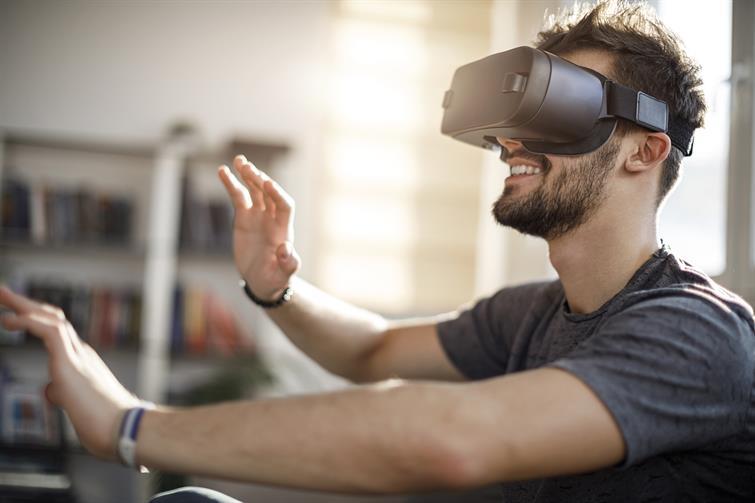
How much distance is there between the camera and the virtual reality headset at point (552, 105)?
4.16ft

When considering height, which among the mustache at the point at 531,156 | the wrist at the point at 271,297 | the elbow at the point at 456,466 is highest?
the mustache at the point at 531,156

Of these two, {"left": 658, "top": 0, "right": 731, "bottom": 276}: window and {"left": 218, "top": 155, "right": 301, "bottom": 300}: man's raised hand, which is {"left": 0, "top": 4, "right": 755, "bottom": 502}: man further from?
{"left": 658, "top": 0, "right": 731, "bottom": 276}: window

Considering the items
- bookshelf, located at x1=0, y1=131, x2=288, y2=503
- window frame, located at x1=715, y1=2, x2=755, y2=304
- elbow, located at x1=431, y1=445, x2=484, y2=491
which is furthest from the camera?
bookshelf, located at x1=0, y1=131, x2=288, y2=503

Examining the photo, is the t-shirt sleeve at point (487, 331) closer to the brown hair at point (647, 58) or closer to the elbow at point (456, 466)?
the brown hair at point (647, 58)

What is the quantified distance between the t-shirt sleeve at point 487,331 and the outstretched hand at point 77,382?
0.84m

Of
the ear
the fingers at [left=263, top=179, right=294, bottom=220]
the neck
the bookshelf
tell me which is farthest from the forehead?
the bookshelf

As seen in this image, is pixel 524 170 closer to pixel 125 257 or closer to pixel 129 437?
pixel 129 437

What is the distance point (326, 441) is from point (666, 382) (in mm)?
418

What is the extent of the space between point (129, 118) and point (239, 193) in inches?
118

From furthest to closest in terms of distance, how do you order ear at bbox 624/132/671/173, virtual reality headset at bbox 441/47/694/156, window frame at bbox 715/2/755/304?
window frame at bbox 715/2/755/304, ear at bbox 624/132/671/173, virtual reality headset at bbox 441/47/694/156

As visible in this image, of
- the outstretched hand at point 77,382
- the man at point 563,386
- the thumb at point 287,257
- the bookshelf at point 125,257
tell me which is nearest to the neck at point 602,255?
the man at point 563,386

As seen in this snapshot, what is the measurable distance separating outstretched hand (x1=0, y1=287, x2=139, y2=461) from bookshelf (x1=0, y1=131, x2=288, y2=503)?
2.56m

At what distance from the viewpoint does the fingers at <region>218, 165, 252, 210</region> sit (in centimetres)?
139

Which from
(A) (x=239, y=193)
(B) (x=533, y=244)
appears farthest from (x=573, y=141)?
(B) (x=533, y=244)
